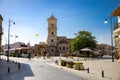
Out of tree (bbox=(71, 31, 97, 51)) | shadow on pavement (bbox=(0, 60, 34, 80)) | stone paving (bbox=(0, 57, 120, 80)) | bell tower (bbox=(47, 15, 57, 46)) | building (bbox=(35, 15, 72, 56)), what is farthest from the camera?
bell tower (bbox=(47, 15, 57, 46))

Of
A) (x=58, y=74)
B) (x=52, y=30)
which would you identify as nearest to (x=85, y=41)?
(x=52, y=30)

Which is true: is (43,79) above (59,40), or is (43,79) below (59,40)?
below

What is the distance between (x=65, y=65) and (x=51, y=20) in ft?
207

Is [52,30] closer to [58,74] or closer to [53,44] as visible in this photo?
[53,44]

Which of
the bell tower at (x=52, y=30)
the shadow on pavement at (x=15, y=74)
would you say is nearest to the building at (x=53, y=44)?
the bell tower at (x=52, y=30)

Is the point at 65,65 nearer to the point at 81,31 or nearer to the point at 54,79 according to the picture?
the point at 54,79

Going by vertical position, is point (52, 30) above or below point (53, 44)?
above

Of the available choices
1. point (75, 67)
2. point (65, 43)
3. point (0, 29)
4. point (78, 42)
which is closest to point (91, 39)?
point (78, 42)

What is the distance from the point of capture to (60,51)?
94812 millimetres

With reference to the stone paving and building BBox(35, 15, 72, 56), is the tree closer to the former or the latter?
building BBox(35, 15, 72, 56)

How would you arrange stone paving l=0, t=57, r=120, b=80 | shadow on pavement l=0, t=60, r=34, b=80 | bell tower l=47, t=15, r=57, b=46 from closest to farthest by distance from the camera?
stone paving l=0, t=57, r=120, b=80 < shadow on pavement l=0, t=60, r=34, b=80 < bell tower l=47, t=15, r=57, b=46

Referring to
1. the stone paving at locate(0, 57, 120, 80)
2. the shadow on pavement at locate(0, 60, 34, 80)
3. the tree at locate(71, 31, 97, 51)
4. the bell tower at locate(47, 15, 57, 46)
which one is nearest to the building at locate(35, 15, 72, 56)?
the bell tower at locate(47, 15, 57, 46)

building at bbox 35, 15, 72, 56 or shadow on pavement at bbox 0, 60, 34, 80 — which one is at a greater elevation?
building at bbox 35, 15, 72, 56

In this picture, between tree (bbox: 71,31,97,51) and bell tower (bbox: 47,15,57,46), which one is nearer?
tree (bbox: 71,31,97,51)
